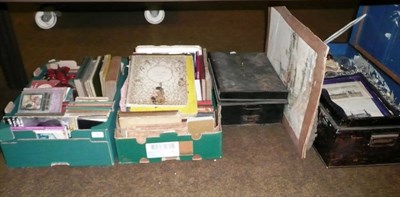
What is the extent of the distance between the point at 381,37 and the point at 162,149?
0.94 m

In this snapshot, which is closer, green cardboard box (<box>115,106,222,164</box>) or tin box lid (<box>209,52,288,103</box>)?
green cardboard box (<box>115,106,222,164</box>)

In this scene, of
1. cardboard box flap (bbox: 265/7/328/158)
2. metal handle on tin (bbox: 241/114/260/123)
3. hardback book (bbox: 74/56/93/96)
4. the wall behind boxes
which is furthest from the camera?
the wall behind boxes

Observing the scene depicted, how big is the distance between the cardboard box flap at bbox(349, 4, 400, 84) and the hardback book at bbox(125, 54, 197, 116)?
72cm

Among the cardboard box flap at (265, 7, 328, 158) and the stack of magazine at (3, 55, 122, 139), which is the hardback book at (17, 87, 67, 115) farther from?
the cardboard box flap at (265, 7, 328, 158)

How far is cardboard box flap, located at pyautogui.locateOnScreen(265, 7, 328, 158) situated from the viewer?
3.28 feet

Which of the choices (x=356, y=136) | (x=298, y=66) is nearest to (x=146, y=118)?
(x=298, y=66)

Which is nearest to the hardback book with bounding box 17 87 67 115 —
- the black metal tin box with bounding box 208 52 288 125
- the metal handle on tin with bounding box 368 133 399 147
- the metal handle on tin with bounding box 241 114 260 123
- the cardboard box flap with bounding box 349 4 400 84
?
the black metal tin box with bounding box 208 52 288 125

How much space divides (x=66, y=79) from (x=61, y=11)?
4.10 ft

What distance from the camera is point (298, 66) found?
1.13m

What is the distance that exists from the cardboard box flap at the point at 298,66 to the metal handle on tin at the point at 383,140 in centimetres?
18

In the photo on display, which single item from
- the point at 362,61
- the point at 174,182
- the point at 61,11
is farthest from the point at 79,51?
the point at 362,61

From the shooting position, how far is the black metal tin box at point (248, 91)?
1195 mm

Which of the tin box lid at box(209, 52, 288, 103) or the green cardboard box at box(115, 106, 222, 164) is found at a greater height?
the tin box lid at box(209, 52, 288, 103)

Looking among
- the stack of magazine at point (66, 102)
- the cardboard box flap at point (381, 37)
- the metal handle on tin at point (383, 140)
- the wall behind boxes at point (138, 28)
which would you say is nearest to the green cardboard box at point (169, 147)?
the stack of magazine at point (66, 102)
